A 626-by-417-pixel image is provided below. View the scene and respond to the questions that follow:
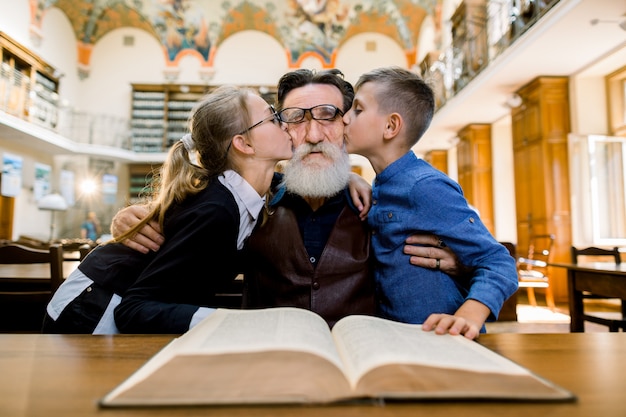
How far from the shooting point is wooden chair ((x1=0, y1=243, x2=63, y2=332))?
8.34 ft

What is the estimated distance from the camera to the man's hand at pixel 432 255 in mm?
1412

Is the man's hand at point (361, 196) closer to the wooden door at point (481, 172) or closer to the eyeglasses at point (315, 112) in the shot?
the eyeglasses at point (315, 112)

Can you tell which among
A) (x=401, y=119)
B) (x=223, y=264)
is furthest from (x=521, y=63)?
(x=223, y=264)

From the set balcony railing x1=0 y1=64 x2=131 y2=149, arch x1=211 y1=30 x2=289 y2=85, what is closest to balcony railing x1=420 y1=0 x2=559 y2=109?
arch x1=211 y1=30 x2=289 y2=85

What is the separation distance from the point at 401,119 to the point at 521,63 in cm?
663

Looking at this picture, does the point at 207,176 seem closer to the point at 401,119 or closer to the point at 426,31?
the point at 401,119

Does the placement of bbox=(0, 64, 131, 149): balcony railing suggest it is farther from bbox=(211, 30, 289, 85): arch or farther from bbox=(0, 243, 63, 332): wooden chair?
bbox=(0, 243, 63, 332): wooden chair

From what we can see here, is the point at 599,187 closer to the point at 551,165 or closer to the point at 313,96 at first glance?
the point at 551,165

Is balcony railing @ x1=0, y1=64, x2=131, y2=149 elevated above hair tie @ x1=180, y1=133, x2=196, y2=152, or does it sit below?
above

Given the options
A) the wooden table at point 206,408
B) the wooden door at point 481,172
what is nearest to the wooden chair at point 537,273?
the wooden door at point 481,172

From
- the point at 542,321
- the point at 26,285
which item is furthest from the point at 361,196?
the point at 542,321

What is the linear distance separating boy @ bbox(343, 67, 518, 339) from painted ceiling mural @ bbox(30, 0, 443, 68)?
15.1m

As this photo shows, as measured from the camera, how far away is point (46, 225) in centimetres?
1408

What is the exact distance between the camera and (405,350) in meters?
0.69
